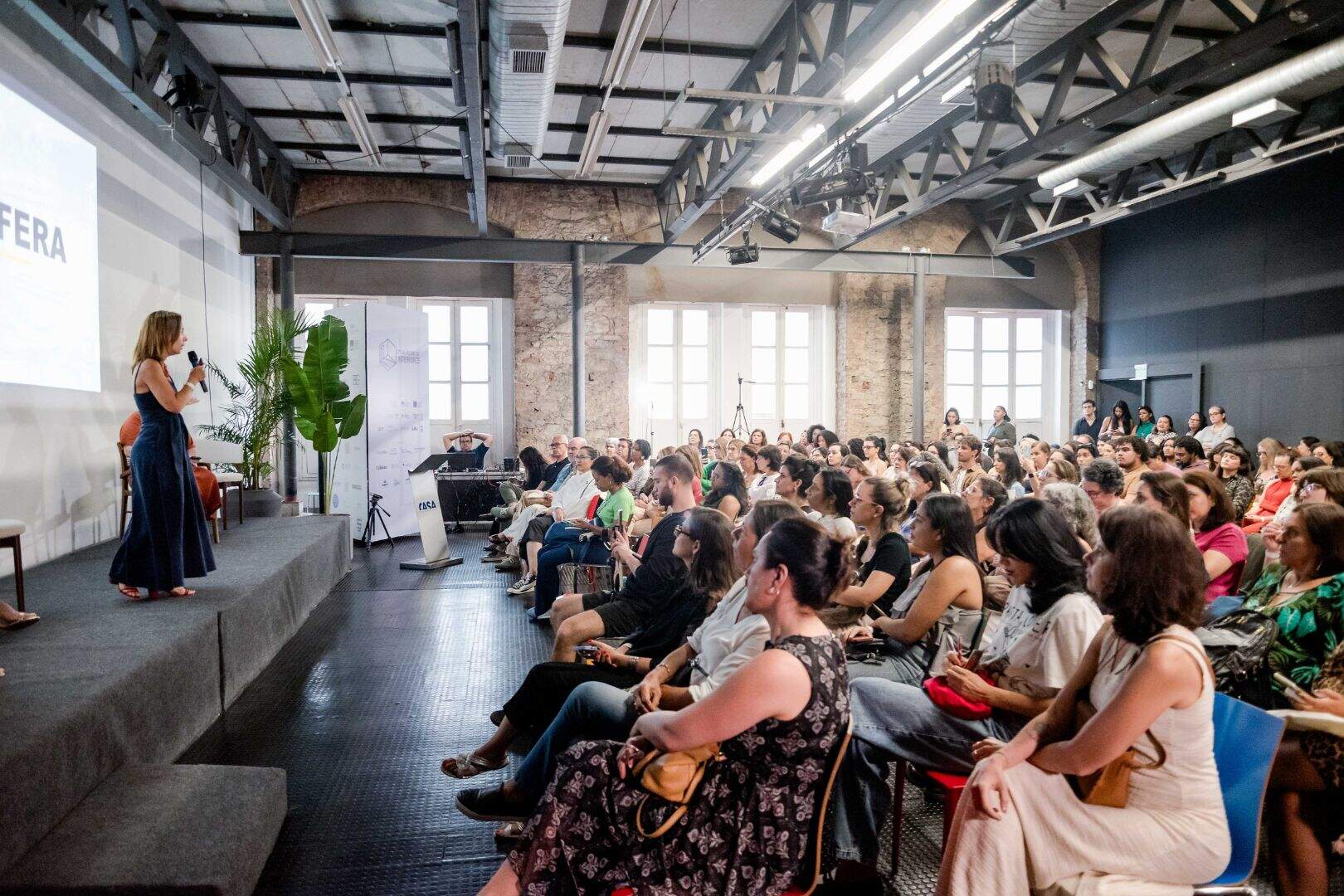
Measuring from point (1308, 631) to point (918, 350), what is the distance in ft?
33.9

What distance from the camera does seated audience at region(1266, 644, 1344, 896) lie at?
7.06 feet

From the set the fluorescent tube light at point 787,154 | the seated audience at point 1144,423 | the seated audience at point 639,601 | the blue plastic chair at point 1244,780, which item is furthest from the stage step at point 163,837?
the seated audience at point 1144,423

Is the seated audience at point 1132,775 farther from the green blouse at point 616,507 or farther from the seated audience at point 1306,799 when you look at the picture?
the green blouse at point 616,507

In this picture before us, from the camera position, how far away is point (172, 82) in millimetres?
7512

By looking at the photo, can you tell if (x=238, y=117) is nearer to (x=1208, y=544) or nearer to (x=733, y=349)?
(x=733, y=349)

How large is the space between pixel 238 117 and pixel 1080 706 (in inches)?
384

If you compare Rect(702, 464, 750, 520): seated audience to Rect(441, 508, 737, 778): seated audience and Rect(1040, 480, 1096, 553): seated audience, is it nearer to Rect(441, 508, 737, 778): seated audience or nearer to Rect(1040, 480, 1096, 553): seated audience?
Rect(441, 508, 737, 778): seated audience

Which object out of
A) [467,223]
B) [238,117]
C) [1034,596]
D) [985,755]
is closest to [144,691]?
[985,755]

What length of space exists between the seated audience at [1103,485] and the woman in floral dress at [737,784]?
8.72ft

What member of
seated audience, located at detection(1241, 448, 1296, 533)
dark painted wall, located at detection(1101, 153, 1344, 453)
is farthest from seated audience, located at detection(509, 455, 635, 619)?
dark painted wall, located at detection(1101, 153, 1344, 453)

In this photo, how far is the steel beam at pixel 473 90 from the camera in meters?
5.11

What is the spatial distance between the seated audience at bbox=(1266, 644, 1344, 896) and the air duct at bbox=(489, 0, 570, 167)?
17.4ft

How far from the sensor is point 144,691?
3.08 meters

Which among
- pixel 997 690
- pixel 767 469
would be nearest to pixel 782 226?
pixel 767 469
